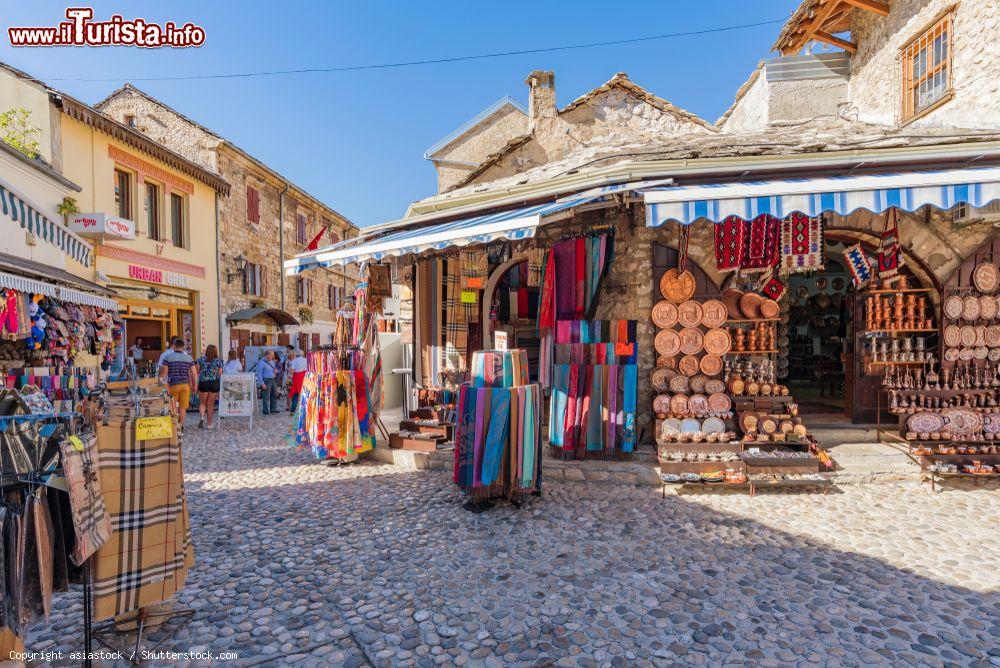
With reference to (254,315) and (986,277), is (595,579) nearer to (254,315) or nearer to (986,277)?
(986,277)

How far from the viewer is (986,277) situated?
19.4ft

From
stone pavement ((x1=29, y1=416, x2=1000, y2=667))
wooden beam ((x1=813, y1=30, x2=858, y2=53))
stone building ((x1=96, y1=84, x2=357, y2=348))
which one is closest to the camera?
stone pavement ((x1=29, y1=416, x2=1000, y2=667))

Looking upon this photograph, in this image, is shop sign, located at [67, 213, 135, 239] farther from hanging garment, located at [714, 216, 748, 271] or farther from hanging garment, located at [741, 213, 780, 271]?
hanging garment, located at [741, 213, 780, 271]

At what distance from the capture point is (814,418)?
7281mm

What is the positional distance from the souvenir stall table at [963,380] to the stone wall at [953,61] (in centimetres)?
288

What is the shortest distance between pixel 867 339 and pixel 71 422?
308 inches

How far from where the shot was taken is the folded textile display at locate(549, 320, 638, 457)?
19.8 ft

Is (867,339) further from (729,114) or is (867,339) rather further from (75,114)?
(75,114)

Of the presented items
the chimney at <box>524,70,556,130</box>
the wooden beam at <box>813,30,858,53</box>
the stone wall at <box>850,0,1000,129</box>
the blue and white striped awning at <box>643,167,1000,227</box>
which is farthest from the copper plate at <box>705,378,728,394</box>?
the chimney at <box>524,70,556,130</box>

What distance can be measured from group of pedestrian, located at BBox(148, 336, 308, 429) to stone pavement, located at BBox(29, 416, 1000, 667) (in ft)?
13.2

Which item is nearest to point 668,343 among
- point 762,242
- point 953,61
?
point 762,242

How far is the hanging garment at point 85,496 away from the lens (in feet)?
7.57

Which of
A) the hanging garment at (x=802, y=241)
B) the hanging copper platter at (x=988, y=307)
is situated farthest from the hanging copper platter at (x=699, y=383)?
the hanging copper platter at (x=988, y=307)

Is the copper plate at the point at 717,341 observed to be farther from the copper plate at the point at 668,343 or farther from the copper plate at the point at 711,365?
the copper plate at the point at 668,343
